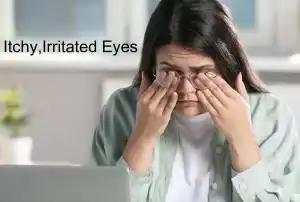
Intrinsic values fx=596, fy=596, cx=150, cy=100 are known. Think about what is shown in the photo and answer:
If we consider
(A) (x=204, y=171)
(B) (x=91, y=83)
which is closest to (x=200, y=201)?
(A) (x=204, y=171)

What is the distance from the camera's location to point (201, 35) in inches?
35.5

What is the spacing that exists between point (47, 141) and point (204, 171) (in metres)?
0.26

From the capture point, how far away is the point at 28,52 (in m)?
0.97

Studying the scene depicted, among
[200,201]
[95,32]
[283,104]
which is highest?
[95,32]

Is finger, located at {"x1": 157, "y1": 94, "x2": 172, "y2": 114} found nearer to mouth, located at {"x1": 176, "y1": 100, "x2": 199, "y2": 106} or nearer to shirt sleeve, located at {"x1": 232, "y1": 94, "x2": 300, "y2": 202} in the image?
mouth, located at {"x1": 176, "y1": 100, "x2": 199, "y2": 106}

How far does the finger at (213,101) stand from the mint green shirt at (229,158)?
0.05 metres

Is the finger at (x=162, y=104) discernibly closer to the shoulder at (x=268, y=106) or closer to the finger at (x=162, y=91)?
the finger at (x=162, y=91)

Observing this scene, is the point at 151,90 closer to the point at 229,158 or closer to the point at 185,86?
the point at 185,86

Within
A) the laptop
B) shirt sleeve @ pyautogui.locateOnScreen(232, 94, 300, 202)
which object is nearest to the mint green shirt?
shirt sleeve @ pyautogui.locateOnScreen(232, 94, 300, 202)

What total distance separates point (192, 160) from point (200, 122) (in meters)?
0.06

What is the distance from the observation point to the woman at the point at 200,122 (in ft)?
2.96

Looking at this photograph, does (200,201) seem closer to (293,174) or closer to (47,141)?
(293,174)

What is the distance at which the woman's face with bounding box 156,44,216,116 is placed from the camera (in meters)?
0.91

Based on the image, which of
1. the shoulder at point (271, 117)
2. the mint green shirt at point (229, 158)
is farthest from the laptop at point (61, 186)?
the shoulder at point (271, 117)
